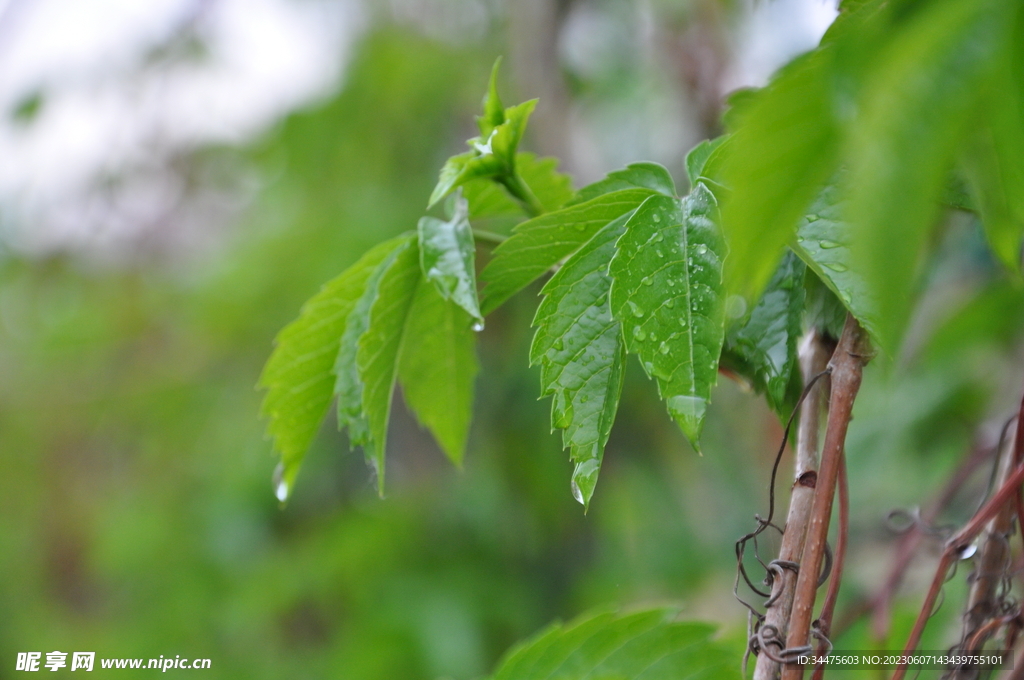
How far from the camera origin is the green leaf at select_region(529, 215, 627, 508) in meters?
0.39

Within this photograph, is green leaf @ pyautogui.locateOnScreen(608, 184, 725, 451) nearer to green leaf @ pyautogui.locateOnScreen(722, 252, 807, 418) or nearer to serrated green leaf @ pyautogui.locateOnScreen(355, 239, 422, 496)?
green leaf @ pyautogui.locateOnScreen(722, 252, 807, 418)

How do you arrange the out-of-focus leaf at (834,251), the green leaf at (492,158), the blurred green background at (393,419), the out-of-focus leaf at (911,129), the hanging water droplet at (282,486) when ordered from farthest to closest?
the blurred green background at (393,419)
the hanging water droplet at (282,486)
the green leaf at (492,158)
the out-of-focus leaf at (834,251)
the out-of-focus leaf at (911,129)

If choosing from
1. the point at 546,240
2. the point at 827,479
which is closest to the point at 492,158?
the point at 546,240

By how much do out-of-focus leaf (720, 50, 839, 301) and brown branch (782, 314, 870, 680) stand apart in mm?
181

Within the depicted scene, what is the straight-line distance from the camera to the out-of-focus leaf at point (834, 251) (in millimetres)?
352

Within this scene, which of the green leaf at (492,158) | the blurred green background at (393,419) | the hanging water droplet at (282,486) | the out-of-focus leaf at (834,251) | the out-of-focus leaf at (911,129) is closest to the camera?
the out-of-focus leaf at (911,129)

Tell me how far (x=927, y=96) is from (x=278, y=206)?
222 centimetres

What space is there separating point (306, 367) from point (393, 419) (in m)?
1.37

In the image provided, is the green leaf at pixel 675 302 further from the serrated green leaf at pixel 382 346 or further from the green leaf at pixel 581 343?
the serrated green leaf at pixel 382 346

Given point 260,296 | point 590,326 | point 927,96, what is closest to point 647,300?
point 590,326

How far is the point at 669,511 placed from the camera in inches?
Result: 68.4

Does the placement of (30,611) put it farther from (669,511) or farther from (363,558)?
(669,511)

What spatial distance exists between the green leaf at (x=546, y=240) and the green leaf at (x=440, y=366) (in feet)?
0.20

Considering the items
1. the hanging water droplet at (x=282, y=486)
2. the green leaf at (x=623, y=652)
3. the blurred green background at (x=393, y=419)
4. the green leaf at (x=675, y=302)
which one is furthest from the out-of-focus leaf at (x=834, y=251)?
the blurred green background at (x=393, y=419)
